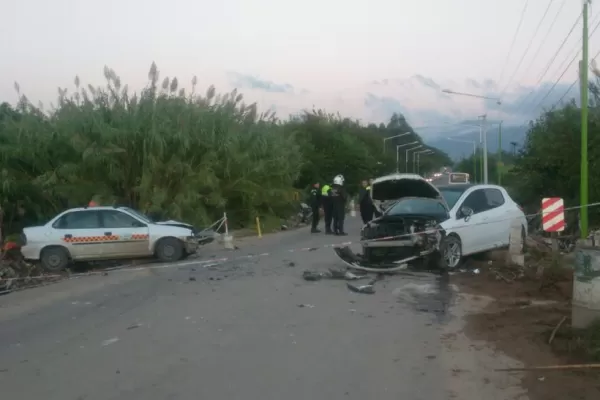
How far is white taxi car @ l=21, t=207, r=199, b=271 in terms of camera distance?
17641 millimetres

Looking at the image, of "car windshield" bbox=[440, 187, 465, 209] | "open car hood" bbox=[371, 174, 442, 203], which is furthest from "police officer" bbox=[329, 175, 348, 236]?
"car windshield" bbox=[440, 187, 465, 209]

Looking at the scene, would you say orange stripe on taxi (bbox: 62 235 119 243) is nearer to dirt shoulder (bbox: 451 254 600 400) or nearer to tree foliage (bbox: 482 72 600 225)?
dirt shoulder (bbox: 451 254 600 400)

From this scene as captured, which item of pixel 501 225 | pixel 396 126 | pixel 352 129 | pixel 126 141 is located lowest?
pixel 501 225

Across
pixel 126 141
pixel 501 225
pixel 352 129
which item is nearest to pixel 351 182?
pixel 352 129

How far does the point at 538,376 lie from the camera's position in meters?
6.92

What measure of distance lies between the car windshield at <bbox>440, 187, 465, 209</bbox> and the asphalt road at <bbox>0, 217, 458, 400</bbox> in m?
2.14

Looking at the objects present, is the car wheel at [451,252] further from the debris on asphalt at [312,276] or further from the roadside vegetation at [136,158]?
the roadside vegetation at [136,158]

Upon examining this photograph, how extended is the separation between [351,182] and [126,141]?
28807 millimetres

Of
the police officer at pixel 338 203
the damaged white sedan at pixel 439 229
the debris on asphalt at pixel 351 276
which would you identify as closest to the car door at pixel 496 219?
Answer: the damaged white sedan at pixel 439 229

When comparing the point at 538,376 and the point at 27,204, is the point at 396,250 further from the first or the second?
the point at 27,204

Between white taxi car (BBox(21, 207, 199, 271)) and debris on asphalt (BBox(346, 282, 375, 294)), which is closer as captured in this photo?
debris on asphalt (BBox(346, 282, 375, 294))

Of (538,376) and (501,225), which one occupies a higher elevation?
(501,225)

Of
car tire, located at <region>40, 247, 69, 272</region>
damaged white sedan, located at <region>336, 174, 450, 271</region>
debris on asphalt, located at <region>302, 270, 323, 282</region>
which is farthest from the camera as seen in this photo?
car tire, located at <region>40, 247, 69, 272</region>

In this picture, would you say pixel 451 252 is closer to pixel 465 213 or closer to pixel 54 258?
pixel 465 213
